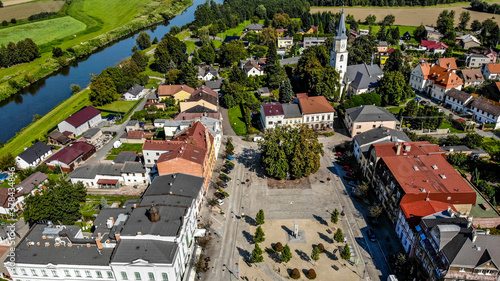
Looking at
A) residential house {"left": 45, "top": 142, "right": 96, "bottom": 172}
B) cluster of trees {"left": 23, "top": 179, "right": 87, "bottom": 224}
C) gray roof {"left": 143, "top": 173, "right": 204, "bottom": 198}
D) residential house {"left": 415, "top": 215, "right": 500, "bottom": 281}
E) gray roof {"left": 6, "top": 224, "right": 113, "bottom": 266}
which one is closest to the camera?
residential house {"left": 415, "top": 215, "right": 500, "bottom": 281}

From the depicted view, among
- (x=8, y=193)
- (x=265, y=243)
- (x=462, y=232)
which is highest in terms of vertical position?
(x=462, y=232)

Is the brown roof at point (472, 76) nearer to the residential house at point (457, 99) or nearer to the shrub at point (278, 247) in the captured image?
the residential house at point (457, 99)

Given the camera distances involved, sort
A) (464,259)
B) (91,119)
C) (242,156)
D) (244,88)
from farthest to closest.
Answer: (244,88) < (91,119) < (242,156) < (464,259)

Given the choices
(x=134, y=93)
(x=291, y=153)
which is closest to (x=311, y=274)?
(x=291, y=153)

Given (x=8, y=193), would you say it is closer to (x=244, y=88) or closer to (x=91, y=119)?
(x=91, y=119)

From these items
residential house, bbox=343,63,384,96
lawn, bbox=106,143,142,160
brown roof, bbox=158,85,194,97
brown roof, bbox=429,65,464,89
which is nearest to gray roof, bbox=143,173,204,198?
lawn, bbox=106,143,142,160

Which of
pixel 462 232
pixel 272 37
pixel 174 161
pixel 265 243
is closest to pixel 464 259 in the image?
pixel 462 232

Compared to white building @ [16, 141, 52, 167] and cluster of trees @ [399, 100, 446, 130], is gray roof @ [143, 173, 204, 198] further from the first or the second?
cluster of trees @ [399, 100, 446, 130]
